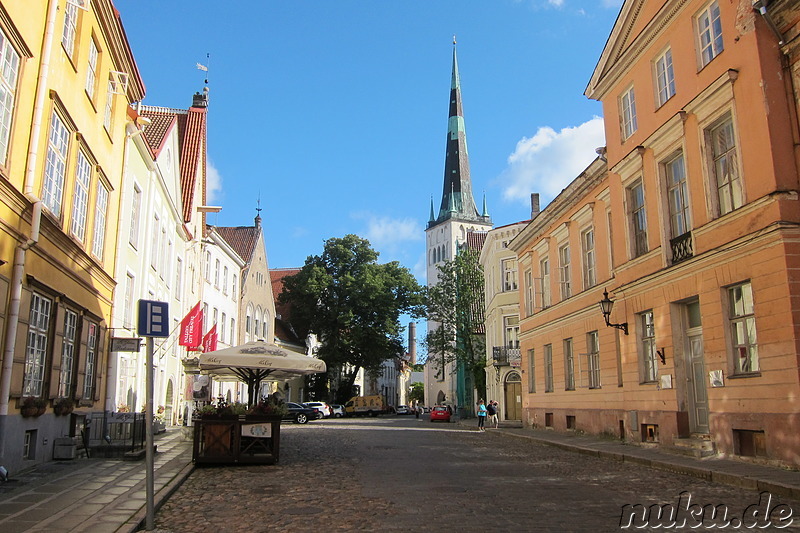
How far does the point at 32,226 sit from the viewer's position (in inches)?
464

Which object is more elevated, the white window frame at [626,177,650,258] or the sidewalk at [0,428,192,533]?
the white window frame at [626,177,650,258]

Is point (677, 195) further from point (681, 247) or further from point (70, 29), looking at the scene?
point (70, 29)

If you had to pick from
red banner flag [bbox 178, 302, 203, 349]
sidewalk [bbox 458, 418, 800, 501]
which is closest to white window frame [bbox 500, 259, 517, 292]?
red banner flag [bbox 178, 302, 203, 349]

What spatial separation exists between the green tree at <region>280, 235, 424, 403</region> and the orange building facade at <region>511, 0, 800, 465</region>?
112ft

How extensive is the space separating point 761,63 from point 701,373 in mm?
6996

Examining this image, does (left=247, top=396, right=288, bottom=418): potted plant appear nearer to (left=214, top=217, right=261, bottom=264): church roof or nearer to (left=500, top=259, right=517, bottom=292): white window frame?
(left=500, top=259, right=517, bottom=292): white window frame

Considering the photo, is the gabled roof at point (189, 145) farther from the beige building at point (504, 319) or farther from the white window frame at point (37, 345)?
the white window frame at point (37, 345)

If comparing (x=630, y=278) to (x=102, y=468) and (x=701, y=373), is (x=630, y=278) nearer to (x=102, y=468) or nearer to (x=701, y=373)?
(x=701, y=373)

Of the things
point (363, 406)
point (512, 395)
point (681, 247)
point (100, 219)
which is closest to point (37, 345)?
point (100, 219)

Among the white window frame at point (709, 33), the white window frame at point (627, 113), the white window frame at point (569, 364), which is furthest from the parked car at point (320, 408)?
the white window frame at point (709, 33)

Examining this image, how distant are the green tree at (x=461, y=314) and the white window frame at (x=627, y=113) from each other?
3249 cm

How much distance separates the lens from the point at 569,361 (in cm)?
2588

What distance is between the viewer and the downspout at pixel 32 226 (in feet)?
35.9

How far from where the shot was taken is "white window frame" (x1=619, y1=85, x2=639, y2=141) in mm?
19109
